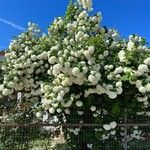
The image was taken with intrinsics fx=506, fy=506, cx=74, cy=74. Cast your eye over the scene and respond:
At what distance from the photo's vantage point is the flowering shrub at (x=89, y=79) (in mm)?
10547

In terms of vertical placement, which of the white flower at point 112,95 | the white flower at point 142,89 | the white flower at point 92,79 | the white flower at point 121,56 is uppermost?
the white flower at point 121,56

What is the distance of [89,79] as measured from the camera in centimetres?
1036

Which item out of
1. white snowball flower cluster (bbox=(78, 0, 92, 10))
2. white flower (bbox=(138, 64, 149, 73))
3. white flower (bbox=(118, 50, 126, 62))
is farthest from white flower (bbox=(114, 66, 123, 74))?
white snowball flower cluster (bbox=(78, 0, 92, 10))

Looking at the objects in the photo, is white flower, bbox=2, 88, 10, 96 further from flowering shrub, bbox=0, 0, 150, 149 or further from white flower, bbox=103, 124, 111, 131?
white flower, bbox=103, 124, 111, 131

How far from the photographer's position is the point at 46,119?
11461 millimetres

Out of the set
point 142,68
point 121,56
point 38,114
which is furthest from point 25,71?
point 142,68

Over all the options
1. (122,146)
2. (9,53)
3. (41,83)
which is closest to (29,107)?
(41,83)

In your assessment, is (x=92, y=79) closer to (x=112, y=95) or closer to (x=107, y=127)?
(x=112, y=95)

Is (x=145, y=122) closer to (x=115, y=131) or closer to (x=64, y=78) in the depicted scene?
(x=115, y=131)

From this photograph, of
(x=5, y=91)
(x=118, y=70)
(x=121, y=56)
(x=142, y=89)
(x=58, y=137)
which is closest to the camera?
(x=142, y=89)

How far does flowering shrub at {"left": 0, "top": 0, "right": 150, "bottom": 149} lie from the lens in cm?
1055

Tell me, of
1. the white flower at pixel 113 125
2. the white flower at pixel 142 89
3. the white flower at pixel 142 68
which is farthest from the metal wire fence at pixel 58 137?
the white flower at pixel 142 68

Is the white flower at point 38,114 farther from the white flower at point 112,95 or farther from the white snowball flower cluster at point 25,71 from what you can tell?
the white flower at point 112,95

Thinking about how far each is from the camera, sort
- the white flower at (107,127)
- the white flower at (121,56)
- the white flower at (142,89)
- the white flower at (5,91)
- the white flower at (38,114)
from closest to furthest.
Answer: the white flower at (142,89) < the white flower at (107,127) < the white flower at (121,56) < the white flower at (38,114) < the white flower at (5,91)
